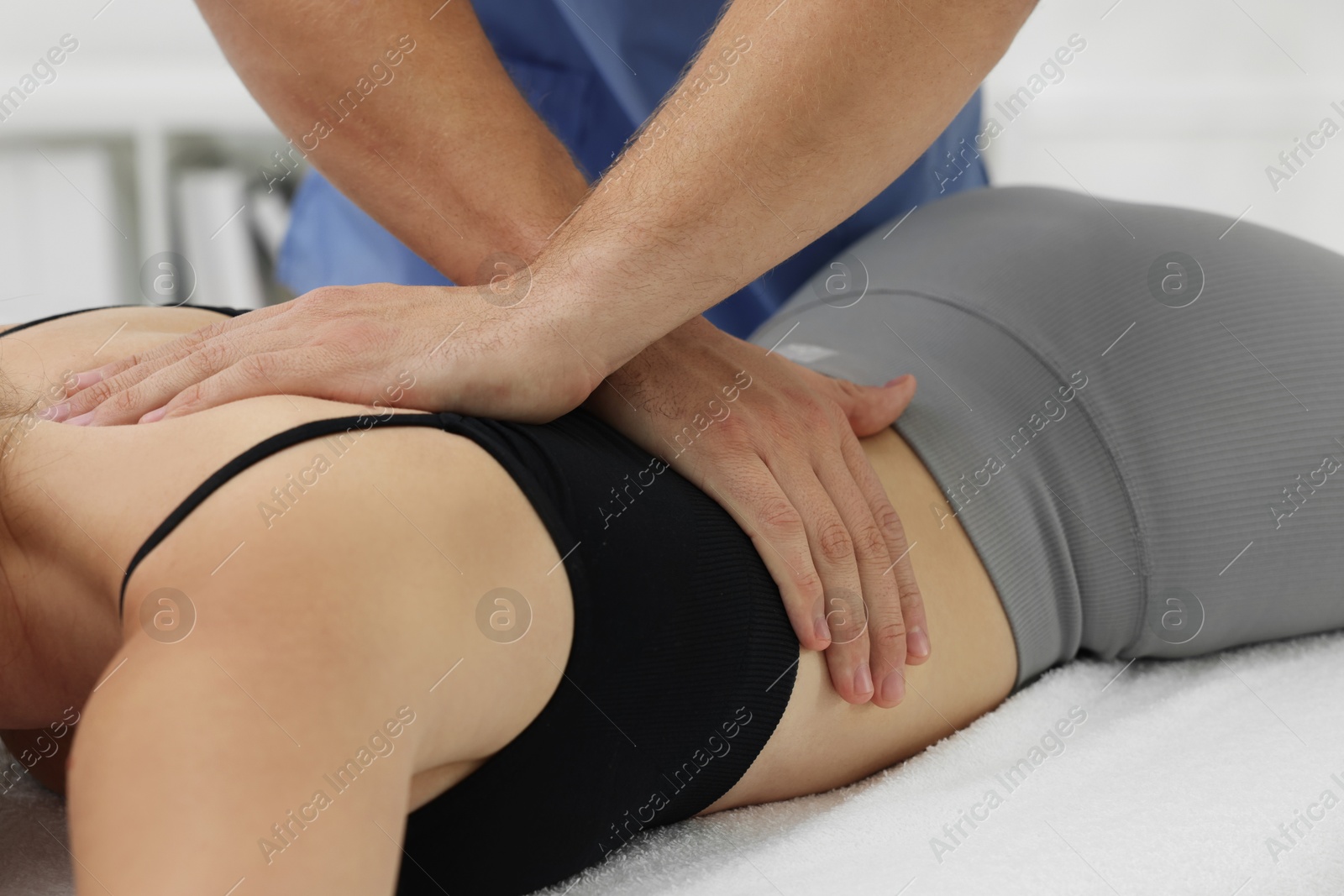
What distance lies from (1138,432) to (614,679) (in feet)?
1.59

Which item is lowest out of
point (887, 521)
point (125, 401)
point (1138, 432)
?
point (1138, 432)

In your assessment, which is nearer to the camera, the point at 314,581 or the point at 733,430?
the point at 314,581

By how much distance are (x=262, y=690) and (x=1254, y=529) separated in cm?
74

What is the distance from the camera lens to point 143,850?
39 cm

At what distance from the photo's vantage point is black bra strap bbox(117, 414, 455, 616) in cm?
49

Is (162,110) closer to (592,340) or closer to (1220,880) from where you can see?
(592,340)

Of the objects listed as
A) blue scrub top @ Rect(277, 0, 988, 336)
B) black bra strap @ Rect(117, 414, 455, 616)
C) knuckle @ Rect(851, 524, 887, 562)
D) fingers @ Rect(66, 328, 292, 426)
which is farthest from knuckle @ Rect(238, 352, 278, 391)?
blue scrub top @ Rect(277, 0, 988, 336)

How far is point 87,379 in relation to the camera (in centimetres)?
67

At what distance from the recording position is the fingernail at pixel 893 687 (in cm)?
70

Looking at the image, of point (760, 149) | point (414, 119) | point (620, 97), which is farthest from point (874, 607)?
point (620, 97)

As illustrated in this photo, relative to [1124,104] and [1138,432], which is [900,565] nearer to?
[1138,432]

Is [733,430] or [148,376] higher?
[148,376]

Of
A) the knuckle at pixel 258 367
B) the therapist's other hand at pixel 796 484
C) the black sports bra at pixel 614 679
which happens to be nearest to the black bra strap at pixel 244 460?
the black sports bra at pixel 614 679

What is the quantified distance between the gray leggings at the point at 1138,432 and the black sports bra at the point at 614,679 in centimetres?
22
